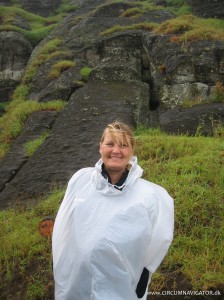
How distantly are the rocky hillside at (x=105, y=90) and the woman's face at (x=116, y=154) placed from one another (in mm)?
4013

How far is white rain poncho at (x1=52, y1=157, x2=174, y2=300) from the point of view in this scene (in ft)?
9.29

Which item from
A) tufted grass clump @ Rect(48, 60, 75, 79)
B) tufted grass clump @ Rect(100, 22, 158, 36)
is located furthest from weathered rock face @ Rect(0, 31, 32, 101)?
tufted grass clump @ Rect(100, 22, 158, 36)

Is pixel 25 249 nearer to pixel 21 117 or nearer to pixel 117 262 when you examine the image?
pixel 117 262

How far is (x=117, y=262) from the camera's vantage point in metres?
2.84

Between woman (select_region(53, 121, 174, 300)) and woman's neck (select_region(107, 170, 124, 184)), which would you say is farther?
woman's neck (select_region(107, 170, 124, 184))

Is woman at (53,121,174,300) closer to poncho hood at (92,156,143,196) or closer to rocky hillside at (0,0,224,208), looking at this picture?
poncho hood at (92,156,143,196)

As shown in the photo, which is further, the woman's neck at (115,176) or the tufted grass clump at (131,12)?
the tufted grass clump at (131,12)

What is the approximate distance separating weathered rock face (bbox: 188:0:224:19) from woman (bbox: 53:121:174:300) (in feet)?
51.6

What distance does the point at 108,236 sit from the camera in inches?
111

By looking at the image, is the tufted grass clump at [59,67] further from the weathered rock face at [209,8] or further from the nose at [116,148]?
the nose at [116,148]

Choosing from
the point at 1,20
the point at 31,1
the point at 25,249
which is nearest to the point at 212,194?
the point at 25,249

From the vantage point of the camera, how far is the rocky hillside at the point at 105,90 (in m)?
7.99

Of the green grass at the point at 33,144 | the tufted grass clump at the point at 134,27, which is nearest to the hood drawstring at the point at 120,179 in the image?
the green grass at the point at 33,144

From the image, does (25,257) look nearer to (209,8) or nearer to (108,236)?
(108,236)
